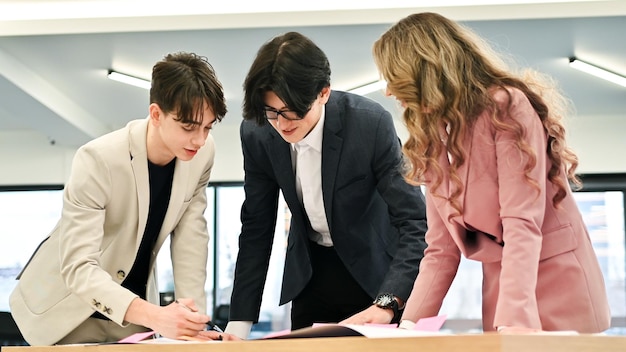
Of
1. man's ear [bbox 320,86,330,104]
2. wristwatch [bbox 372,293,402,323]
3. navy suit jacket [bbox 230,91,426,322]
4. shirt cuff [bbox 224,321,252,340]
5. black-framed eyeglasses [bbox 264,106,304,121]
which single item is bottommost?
shirt cuff [bbox 224,321,252,340]

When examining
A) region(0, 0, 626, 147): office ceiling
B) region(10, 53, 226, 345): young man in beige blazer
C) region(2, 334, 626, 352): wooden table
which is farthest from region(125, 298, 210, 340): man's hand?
region(0, 0, 626, 147): office ceiling

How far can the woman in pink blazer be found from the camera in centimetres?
151

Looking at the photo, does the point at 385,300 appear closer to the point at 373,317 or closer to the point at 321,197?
the point at 373,317

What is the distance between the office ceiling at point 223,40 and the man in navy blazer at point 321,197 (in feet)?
10.8

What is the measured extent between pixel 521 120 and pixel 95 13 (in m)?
4.42

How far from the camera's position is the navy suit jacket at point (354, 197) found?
80.3 inches

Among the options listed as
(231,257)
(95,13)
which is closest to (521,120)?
(95,13)

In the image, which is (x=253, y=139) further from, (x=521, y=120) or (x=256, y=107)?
(x=521, y=120)

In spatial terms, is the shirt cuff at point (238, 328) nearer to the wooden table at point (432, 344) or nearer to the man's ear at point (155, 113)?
the man's ear at point (155, 113)

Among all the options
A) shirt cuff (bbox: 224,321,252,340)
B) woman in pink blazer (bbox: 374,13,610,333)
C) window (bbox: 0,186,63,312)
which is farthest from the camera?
window (bbox: 0,186,63,312)

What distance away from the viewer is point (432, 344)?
1.09m

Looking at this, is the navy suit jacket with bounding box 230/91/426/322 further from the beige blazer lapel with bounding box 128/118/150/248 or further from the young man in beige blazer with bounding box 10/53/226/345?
the beige blazer lapel with bounding box 128/118/150/248

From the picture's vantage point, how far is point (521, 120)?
1.53 metres

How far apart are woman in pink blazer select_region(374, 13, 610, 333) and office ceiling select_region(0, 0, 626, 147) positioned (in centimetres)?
372
